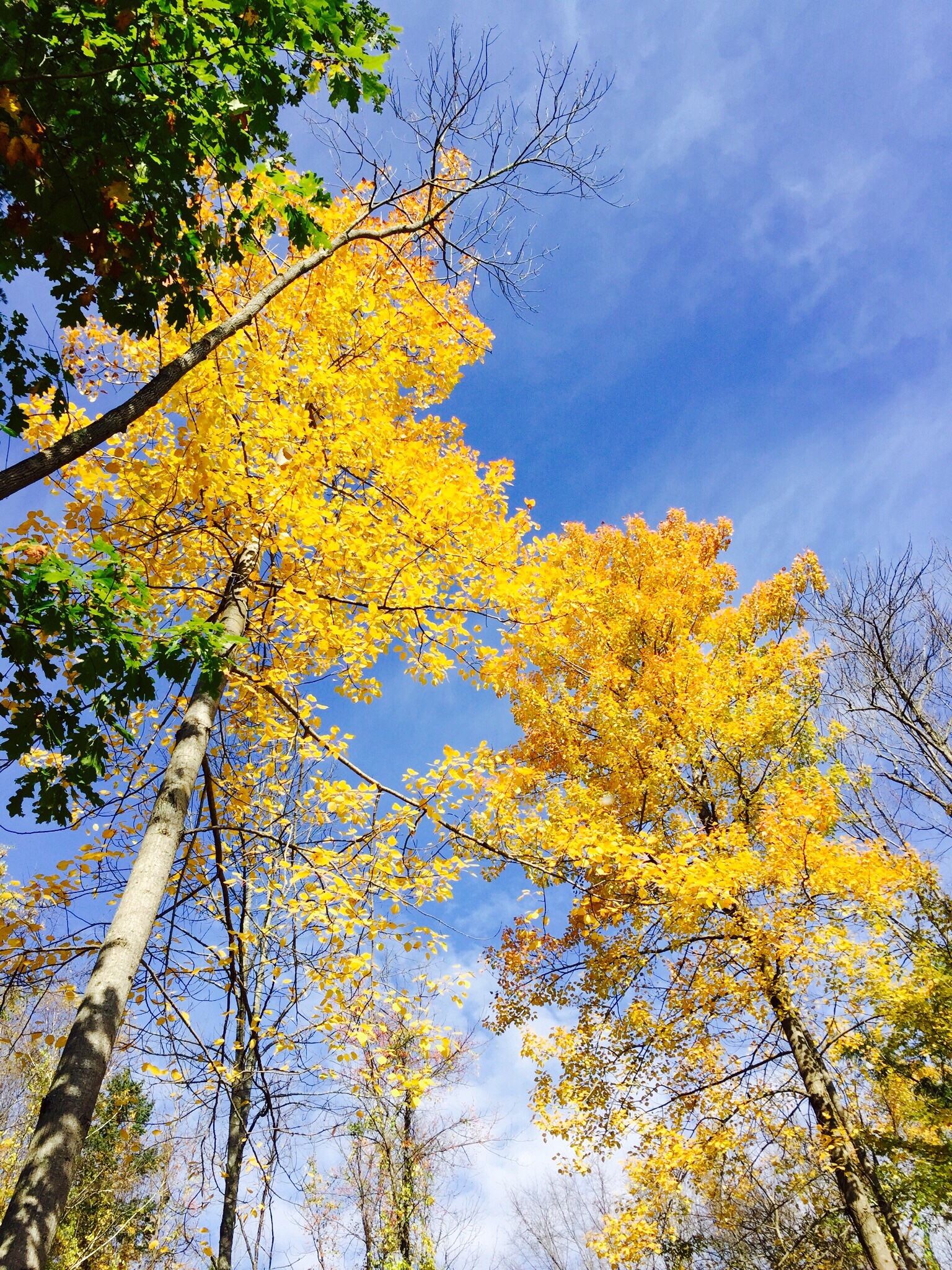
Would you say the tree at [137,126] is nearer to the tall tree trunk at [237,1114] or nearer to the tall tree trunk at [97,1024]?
the tall tree trunk at [97,1024]

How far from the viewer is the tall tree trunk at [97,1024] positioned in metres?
2.21

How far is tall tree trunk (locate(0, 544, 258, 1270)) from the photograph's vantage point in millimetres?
2213

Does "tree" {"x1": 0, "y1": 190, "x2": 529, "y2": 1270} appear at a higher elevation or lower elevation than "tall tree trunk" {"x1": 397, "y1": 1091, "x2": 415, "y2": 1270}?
higher

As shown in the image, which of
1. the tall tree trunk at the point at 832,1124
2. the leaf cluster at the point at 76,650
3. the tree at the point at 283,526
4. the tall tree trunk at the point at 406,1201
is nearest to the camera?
the leaf cluster at the point at 76,650

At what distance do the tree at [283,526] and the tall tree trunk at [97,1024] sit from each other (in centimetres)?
1

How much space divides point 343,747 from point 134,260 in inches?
116

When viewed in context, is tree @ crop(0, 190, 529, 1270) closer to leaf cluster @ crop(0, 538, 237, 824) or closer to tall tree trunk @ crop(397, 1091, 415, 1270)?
leaf cluster @ crop(0, 538, 237, 824)

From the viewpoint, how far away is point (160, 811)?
3.50 m

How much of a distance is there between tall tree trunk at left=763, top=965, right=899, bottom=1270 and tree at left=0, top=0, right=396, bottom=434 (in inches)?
286

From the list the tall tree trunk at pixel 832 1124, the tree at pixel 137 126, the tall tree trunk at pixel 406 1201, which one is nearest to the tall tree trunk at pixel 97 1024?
the tree at pixel 137 126

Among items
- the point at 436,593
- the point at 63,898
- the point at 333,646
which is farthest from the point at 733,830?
the point at 63,898

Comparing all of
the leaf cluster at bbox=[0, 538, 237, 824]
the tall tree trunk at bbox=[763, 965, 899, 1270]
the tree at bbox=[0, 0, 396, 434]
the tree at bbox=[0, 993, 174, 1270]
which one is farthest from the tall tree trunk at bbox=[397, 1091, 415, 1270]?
the tree at bbox=[0, 0, 396, 434]

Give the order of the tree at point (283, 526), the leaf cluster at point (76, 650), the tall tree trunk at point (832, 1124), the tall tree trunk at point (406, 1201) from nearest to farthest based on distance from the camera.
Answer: the leaf cluster at point (76, 650), the tree at point (283, 526), the tall tree trunk at point (832, 1124), the tall tree trunk at point (406, 1201)

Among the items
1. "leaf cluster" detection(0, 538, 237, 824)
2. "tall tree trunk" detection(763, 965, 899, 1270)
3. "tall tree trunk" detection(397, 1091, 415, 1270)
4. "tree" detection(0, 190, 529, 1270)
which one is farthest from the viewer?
"tall tree trunk" detection(397, 1091, 415, 1270)
